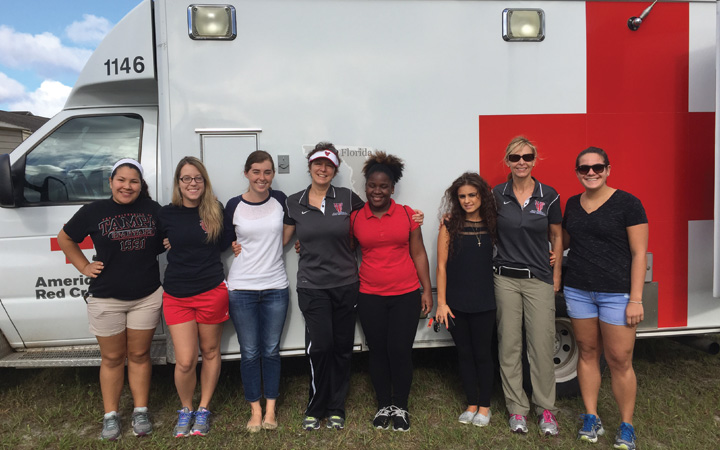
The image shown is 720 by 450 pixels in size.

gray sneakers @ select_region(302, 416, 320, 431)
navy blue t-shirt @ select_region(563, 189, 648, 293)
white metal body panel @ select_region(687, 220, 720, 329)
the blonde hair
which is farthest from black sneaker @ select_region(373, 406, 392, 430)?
white metal body panel @ select_region(687, 220, 720, 329)

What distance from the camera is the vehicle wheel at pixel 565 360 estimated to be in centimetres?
363

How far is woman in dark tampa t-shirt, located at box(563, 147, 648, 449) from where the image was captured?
2.75 metres

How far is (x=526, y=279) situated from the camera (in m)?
3.00

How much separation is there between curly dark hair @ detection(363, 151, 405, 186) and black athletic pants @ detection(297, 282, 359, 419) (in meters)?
0.76

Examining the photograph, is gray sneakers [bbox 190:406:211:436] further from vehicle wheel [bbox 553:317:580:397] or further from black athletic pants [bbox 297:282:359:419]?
vehicle wheel [bbox 553:317:580:397]

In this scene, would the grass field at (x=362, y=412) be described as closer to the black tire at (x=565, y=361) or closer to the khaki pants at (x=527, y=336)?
the black tire at (x=565, y=361)

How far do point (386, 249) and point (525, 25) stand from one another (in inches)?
74.8

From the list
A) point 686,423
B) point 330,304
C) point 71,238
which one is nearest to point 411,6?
point 330,304

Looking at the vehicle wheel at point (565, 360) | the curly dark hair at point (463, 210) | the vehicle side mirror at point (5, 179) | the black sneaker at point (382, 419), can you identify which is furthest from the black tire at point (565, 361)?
the vehicle side mirror at point (5, 179)

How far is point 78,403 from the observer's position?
3.63 meters

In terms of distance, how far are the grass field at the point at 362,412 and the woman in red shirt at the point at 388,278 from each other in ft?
0.98

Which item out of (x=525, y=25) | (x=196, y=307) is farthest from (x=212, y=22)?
(x=525, y=25)

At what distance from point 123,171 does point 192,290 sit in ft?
2.84

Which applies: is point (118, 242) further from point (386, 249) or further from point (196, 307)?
point (386, 249)
